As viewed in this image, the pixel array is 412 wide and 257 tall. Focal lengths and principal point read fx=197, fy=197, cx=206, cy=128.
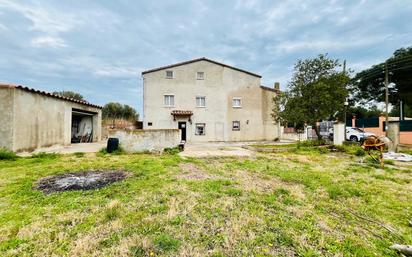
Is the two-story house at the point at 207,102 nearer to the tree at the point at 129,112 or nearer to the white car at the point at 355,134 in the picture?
the white car at the point at 355,134

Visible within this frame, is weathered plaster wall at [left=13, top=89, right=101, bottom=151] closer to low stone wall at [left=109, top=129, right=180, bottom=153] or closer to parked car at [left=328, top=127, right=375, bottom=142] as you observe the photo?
low stone wall at [left=109, top=129, right=180, bottom=153]

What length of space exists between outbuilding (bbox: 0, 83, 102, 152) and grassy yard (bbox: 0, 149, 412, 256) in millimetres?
5284

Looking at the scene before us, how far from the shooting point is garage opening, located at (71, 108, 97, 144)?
17.5m

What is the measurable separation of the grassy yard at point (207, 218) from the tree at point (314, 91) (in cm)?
961

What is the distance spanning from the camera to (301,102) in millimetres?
14789

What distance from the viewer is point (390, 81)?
97.2 ft

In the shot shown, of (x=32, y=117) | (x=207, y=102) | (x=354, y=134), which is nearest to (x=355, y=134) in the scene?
(x=354, y=134)

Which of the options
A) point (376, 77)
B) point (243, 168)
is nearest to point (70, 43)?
point (243, 168)

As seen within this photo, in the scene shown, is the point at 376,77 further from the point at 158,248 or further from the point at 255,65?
the point at 158,248

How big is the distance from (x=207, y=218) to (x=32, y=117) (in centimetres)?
1182

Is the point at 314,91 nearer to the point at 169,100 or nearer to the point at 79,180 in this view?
the point at 169,100

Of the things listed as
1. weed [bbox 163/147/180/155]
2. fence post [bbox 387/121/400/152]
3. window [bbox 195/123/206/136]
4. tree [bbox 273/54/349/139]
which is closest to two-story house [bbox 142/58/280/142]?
window [bbox 195/123/206/136]

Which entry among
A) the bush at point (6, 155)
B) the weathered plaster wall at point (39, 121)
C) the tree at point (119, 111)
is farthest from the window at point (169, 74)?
the tree at point (119, 111)

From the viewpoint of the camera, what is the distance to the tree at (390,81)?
25888 millimetres
